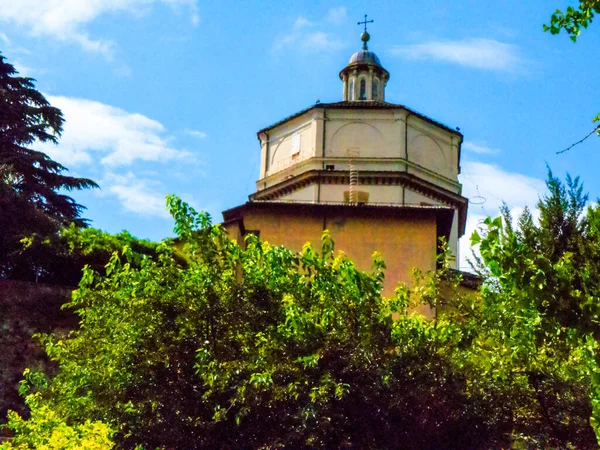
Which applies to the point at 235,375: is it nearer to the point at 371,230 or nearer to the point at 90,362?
the point at 90,362

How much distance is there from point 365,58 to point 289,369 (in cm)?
3026

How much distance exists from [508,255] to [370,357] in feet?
12.6

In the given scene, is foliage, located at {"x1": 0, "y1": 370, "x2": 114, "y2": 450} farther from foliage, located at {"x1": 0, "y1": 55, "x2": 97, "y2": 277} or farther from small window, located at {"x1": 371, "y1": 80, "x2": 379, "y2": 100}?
small window, located at {"x1": 371, "y1": 80, "x2": 379, "y2": 100}

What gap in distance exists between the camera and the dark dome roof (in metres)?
37.2

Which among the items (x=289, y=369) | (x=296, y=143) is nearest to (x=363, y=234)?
(x=289, y=369)

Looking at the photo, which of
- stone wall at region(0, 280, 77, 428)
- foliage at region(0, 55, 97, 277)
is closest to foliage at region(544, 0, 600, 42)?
stone wall at region(0, 280, 77, 428)

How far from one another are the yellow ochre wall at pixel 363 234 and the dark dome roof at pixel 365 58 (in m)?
18.8

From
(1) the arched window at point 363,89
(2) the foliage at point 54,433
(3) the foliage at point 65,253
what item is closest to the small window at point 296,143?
(1) the arched window at point 363,89

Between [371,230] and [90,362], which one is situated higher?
[371,230]

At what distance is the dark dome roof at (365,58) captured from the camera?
122ft

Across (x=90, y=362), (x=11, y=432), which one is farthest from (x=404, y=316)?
(x=11, y=432)

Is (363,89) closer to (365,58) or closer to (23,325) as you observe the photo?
(365,58)

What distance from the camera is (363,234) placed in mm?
19891

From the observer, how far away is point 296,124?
33250 millimetres
